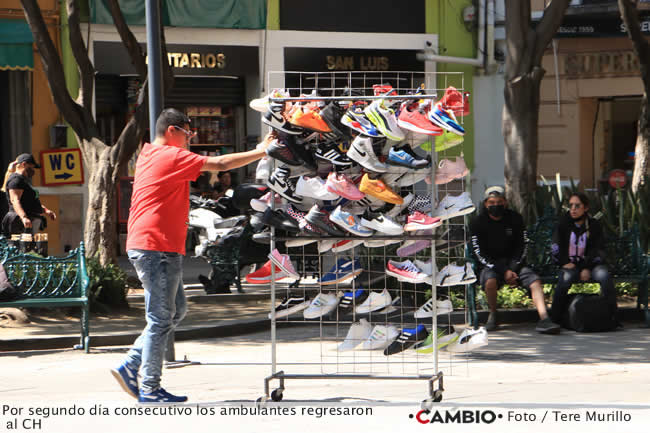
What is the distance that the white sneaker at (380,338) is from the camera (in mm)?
7199

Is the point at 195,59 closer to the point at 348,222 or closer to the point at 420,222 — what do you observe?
the point at 348,222

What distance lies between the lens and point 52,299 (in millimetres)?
10086

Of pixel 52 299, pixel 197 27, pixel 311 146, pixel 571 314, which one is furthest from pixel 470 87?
pixel 311 146

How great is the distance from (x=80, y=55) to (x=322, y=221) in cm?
704

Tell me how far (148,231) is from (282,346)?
351 cm

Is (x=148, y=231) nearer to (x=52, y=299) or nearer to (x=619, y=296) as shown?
(x=52, y=299)

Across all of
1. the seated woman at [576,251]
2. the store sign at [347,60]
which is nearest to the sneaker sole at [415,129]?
the seated woman at [576,251]

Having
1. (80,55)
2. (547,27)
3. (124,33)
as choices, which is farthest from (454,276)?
(80,55)

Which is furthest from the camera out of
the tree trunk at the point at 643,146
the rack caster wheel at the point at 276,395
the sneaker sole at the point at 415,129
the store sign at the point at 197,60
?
the store sign at the point at 197,60

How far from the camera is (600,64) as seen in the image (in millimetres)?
22562

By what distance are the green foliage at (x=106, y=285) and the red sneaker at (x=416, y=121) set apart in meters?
5.64

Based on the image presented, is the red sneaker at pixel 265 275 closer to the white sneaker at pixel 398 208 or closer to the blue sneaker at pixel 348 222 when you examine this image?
the blue sneaker at pixel 348 222

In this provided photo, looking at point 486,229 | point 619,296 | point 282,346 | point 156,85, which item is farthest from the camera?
point 619,296

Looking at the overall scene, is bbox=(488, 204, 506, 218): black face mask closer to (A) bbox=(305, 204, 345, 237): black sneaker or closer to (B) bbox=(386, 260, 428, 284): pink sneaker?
(B) bbox=(386, 260, 428, 284): pink sneaker
